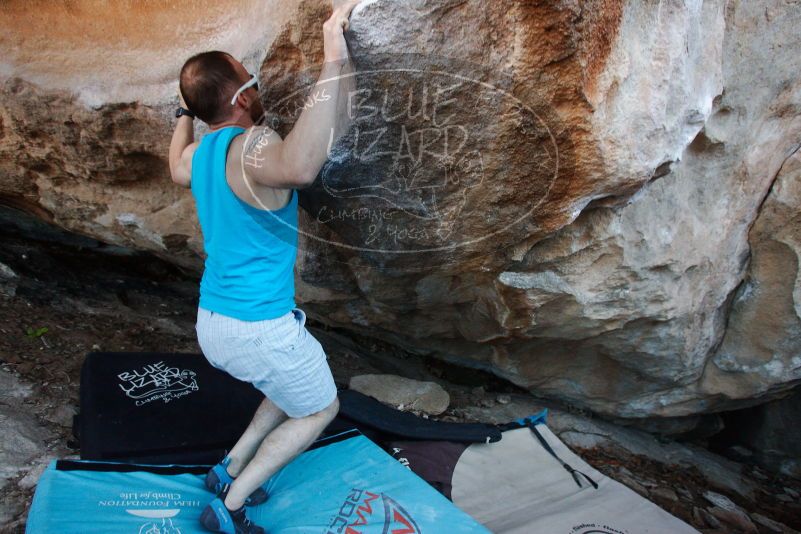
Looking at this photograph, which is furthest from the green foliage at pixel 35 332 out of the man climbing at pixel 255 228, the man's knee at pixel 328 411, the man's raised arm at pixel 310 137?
the man's raised arm at pixel 310 137

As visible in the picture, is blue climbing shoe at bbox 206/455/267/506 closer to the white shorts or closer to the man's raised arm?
the white shorts

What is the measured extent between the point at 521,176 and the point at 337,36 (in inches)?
29.2

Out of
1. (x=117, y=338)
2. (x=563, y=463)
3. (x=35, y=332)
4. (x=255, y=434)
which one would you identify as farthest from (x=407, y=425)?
(x=35, y=332)

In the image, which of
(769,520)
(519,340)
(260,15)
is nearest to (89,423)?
(260,15)

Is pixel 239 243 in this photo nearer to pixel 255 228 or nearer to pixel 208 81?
pixel 255 228

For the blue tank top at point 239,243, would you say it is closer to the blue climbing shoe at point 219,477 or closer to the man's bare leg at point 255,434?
the man's bare leg at point 255,434

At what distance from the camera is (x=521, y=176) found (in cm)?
186

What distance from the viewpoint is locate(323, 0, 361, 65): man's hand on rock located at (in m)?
1.44

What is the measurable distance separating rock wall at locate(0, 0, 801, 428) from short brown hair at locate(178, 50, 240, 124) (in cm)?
29

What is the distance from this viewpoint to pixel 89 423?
2328mm

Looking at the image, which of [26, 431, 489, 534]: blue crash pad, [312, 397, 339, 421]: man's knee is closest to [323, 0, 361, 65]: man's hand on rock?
[312, 397, 339, 421]: man's knee

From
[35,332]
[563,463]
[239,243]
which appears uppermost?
[239,243]

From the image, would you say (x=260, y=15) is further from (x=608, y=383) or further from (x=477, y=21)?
(x=608, y=383)

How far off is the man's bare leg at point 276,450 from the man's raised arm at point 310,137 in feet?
2.52
